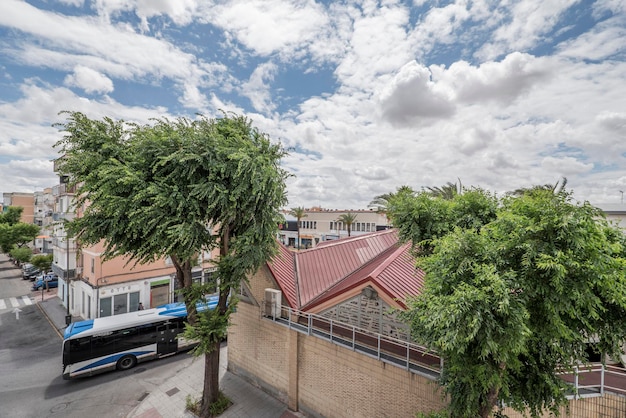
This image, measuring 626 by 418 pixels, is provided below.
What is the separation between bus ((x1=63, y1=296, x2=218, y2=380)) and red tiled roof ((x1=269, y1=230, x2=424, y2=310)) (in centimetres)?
455

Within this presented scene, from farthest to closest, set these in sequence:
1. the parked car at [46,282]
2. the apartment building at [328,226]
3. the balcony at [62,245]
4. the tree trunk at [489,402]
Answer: the apartment building at [328,226], the parked car at [46,282], the balcony at [62,245], the tree trunk at [489,402]

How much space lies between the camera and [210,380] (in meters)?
12.9

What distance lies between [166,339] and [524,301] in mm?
18997

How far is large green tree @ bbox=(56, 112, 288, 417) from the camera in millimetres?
10266

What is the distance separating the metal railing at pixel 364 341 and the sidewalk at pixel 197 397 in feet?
12.9

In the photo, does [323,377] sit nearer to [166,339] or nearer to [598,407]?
[598,407]

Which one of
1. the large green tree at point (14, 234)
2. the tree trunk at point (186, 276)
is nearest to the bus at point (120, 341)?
the tree trunk at point (186, 276)

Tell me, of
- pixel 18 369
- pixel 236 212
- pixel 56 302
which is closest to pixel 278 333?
pixel 236 212

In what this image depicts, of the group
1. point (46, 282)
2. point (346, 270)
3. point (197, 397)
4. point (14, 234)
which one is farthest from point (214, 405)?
point (14, 234)

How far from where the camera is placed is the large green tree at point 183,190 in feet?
33.7

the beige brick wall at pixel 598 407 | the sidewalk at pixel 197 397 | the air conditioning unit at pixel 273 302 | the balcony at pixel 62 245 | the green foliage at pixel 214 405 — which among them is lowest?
the sidewalk at pixel 197 397

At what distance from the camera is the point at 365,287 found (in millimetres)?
11477

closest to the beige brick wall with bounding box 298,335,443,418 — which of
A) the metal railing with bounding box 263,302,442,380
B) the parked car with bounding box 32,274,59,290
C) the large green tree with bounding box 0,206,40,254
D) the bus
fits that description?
the metal railing with bounding box 263,302,442,380

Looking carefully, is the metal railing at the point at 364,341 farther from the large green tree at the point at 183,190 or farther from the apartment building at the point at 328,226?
the apartment building at the point at 328,226
